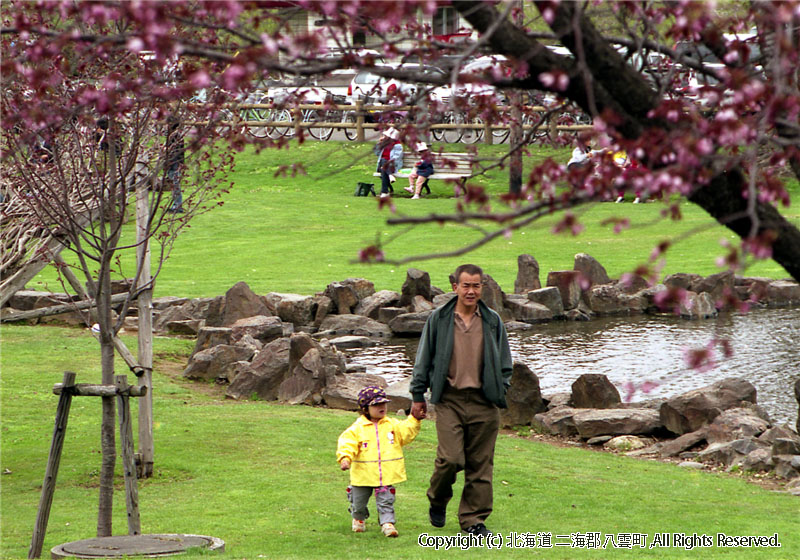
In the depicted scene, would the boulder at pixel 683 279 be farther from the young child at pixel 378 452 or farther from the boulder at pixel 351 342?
the young child at pixel 378 452

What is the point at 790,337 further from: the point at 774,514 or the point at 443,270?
the point at 774,514

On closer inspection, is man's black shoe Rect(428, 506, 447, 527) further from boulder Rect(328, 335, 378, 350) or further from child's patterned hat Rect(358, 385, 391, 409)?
boulder Rect(328, 335, 378, 350)

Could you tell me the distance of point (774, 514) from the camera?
10156 mm

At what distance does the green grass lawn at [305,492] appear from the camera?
9.07m

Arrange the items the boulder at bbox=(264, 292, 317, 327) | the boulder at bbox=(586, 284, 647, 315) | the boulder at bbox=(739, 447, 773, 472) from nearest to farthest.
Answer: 1. the boulder at bbox=(739, 447, 773, 472)
2. the boulder at bbox=(264, 292, 317, 327)
3. the boulder at bbox=(586, 284, 647, 315)

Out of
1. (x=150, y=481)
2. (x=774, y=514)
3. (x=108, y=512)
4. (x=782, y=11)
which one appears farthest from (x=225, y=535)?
(x=782, y=11)

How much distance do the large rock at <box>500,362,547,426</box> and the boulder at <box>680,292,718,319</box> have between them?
9162mm

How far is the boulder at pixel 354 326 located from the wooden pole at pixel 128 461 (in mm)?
13741

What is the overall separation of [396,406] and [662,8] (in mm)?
10413

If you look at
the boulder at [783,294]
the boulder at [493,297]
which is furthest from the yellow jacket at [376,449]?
the boulder at [783,294]

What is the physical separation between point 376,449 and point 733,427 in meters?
6.29

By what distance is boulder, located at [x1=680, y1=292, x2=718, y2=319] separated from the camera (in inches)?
930

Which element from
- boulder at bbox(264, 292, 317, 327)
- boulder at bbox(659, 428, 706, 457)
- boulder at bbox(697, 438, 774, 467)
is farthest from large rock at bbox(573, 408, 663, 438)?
boulder at bbox(264, 292, 317, 327)

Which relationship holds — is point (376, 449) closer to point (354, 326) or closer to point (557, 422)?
point (557, 422)
